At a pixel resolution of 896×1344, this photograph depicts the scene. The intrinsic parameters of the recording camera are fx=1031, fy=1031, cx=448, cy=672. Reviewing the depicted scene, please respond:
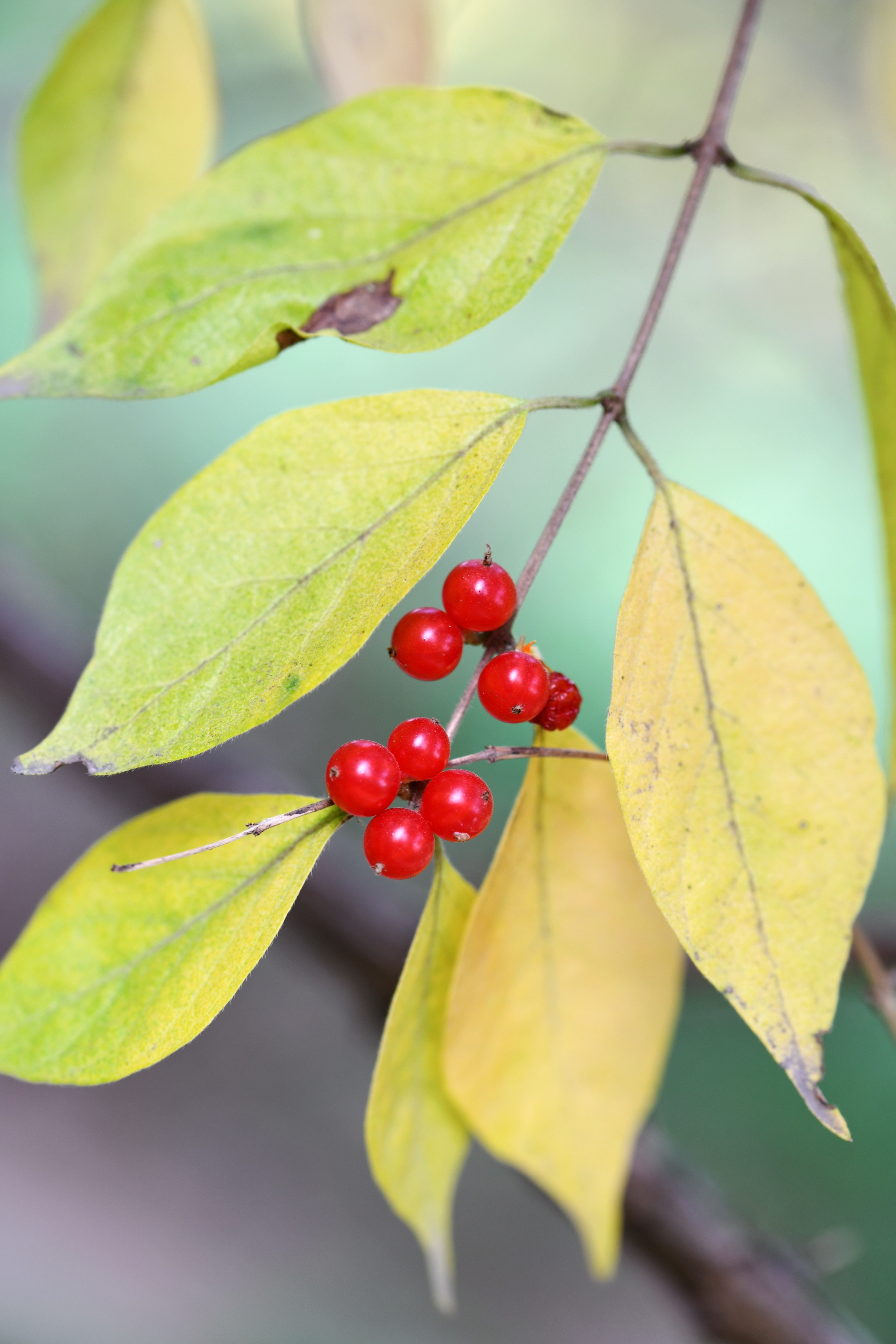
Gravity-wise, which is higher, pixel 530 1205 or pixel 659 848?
pixel 659 848

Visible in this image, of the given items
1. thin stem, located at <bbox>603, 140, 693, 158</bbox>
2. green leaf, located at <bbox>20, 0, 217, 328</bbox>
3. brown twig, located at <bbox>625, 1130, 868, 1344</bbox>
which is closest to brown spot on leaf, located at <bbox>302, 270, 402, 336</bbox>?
thin stem, located at <bbox>603, 140, 693, 158</bbox>

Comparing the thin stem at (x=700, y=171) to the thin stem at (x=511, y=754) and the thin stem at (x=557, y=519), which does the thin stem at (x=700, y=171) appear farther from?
the thin stem at (x=511, y=754)

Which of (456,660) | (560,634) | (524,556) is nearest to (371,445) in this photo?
(456,660)

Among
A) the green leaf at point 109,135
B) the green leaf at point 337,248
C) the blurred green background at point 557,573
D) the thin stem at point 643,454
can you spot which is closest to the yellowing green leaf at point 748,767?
the thin stem at point 643,454

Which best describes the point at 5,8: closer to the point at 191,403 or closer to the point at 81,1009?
the point at 191,403

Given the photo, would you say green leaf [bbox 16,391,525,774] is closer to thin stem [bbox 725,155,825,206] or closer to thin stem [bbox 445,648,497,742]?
thin stem [bbox 445,648,497,742]
